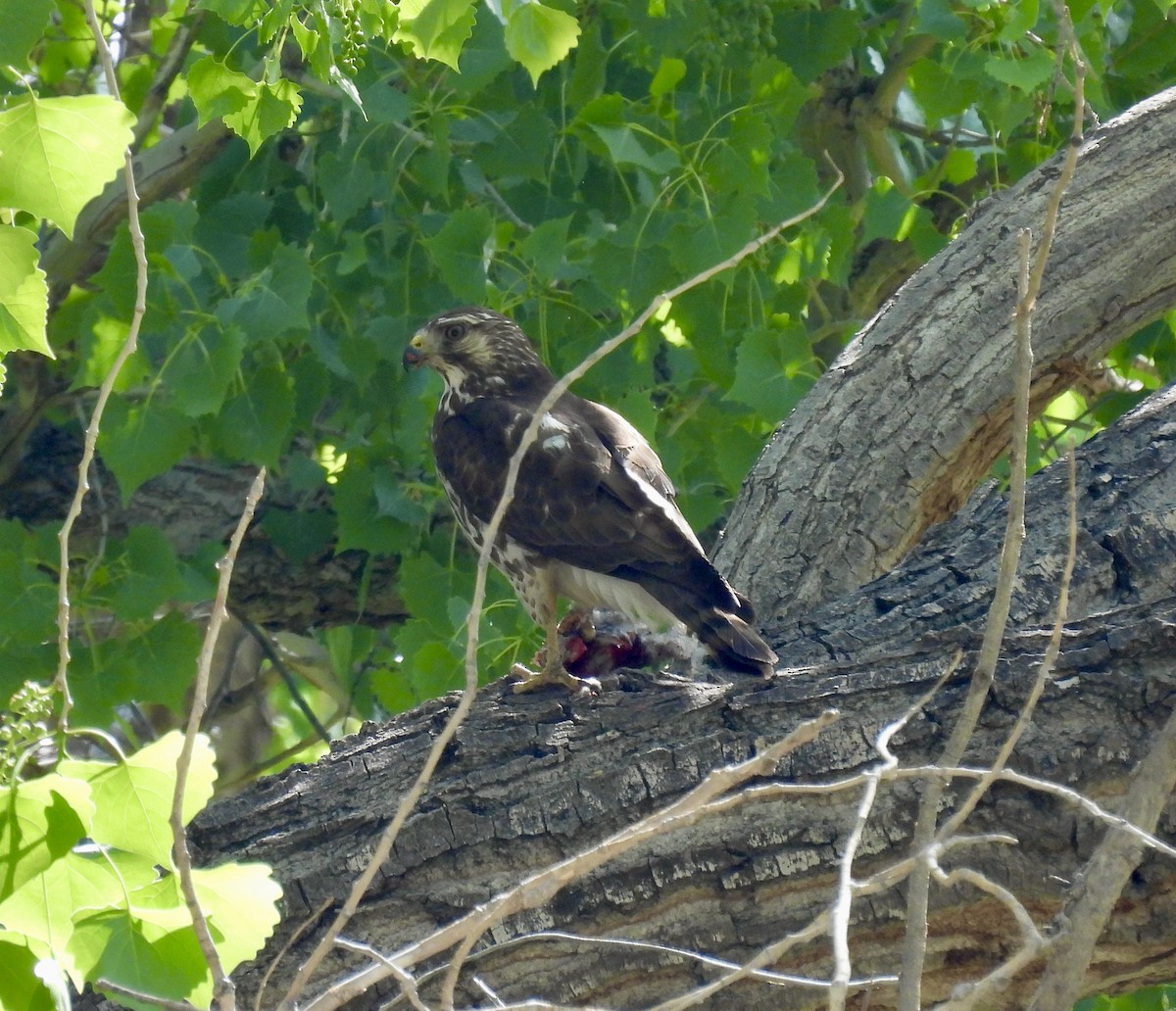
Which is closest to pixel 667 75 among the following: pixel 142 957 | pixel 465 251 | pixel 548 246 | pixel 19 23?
pixel 548 246

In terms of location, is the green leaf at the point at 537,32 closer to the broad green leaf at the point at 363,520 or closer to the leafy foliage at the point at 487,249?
the leafy foliage at the point at 487,249

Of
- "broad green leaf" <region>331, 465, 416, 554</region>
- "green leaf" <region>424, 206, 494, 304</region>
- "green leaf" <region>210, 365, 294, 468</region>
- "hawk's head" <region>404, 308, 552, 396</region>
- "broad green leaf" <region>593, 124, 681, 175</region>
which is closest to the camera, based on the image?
"broad green leaf" <region>593, 124, 681, 175</region>

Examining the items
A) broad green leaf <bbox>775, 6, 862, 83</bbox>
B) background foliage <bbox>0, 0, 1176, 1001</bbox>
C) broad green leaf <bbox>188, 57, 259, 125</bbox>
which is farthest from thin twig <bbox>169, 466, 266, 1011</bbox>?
broad green leaf <bbox>775, 6, 862, 83</bbox>

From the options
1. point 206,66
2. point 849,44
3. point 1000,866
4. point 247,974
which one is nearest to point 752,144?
point 849,44

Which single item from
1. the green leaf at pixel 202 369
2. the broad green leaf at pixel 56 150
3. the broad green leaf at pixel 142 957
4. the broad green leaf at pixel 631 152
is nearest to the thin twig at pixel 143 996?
the broad green leaf at pixel 142 957

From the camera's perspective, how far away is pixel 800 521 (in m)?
3.09

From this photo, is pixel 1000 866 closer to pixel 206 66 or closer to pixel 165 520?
pixel 206 66

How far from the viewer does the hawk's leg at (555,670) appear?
277 centimetres

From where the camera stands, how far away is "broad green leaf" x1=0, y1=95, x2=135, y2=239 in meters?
1.57

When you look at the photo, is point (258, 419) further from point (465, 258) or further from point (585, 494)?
point (585, 494)

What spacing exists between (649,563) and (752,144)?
1.09 meters

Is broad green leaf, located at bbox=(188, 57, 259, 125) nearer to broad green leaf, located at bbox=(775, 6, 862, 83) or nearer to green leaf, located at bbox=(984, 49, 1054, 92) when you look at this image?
green leaf, located at bbox=(984, 49, 1054, 92)

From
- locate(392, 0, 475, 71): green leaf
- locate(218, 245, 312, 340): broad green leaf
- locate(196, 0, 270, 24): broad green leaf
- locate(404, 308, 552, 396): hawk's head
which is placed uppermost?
locate(196, 0, 270, 24): broad green leaf

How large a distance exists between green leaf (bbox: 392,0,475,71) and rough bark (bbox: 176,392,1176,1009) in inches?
42.0
